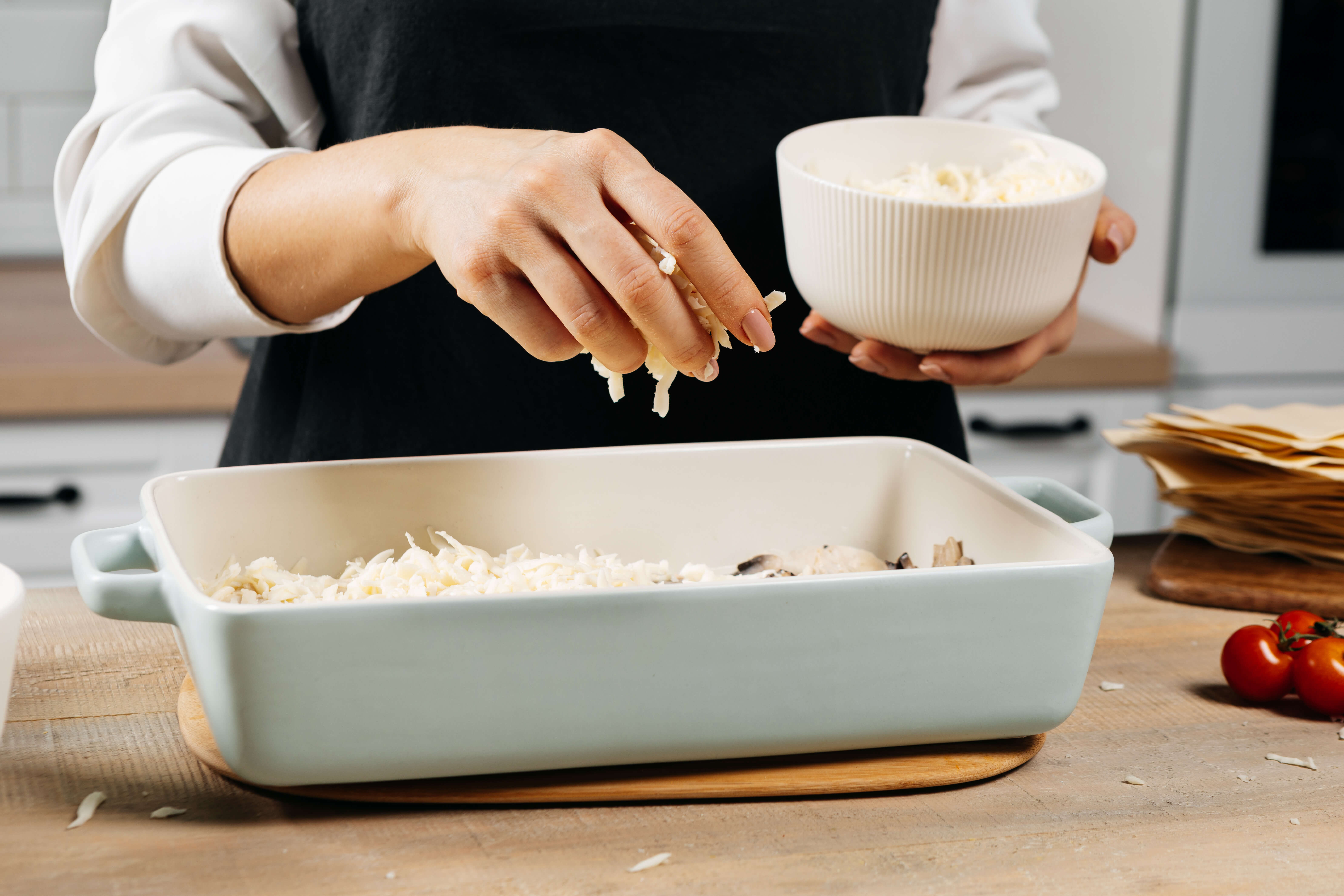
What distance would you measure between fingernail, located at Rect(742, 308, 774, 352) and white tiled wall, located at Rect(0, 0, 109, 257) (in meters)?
1.90

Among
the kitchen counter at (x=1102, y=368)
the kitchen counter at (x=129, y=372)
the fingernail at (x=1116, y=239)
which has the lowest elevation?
the kitchen counter at (x=1102, y=368)

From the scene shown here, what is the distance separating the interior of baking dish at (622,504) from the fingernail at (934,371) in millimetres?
56

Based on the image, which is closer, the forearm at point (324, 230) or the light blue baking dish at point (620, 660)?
the light blue baking dish at point (620, 660)

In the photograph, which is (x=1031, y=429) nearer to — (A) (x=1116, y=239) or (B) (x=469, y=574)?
(A) (x=1116, y=239)

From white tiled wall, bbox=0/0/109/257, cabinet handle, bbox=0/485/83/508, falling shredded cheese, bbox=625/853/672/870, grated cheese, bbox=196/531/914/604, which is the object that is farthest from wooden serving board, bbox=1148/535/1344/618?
white tiled wall, bbox=0/0/109/257

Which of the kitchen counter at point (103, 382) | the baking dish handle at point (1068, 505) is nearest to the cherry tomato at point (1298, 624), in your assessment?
the baking dish handle at point (1068, 505)

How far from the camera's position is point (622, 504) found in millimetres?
832

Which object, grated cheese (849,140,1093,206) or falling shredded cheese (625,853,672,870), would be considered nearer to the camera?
falling shredded cheese (625,853,672,870)

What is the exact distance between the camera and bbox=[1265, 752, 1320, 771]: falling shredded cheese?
2.13 ft

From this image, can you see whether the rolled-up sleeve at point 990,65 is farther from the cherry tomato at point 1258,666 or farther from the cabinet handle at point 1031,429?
the cabinet handle at point 1031,429

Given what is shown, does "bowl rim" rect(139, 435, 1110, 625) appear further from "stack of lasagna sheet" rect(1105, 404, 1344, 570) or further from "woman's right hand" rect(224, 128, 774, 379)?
"stack of lasagna sheet" rect(1105, 404, 1344, 570)

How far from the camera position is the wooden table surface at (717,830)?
53 cm

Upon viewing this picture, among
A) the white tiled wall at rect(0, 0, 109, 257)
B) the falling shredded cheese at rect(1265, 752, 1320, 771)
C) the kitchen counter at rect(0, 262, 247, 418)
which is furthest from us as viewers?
the white tiled wall at rect(0, 0, 109, 257)

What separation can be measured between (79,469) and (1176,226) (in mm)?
1636
